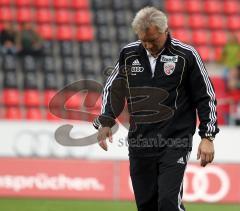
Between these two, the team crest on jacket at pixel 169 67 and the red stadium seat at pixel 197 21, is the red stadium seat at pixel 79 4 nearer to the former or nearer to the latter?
the red stadium seat at pixel 197 21

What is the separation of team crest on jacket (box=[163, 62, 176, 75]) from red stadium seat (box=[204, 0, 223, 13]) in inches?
561

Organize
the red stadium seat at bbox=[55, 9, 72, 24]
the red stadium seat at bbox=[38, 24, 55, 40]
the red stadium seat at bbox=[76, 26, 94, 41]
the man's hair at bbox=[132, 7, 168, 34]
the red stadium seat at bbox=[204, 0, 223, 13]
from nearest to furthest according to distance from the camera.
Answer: the man's hair at bbox=[132, 7, 168, 34], the red stadium seat at bbox=[38, 24, 55, 40], the red stadium seat at bbox=[76, 26, 94, 41], the red stadium seat at bbox=[55, 9, 72, 24], the red stadium seat at bbox=[204, 0, 223, 13]

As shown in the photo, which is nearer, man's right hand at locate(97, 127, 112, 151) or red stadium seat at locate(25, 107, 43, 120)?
man's right hand at locate(97, 127, 112, 151)

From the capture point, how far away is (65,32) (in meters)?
19.0

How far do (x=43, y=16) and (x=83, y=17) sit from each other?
101 centimetres

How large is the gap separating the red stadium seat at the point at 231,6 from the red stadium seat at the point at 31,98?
6.18m

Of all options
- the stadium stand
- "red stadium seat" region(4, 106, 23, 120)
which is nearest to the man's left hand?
the stadium stand

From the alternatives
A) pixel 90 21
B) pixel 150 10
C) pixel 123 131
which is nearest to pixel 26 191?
pixel 123 131

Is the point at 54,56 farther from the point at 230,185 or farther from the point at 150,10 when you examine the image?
the point at 150,10

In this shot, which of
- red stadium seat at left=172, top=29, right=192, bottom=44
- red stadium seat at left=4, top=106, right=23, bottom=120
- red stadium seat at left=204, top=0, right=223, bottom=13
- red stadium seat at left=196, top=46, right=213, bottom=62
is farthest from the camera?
red stadium seat at left=204, top=0, right=223, bottom=13

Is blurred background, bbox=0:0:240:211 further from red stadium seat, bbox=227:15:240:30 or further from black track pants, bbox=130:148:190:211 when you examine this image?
black track pants, bbox=130:148:190:211

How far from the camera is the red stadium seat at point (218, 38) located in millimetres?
19861

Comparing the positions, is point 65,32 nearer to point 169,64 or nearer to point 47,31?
point 47,31

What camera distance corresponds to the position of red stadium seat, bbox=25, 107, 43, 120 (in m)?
16.3
